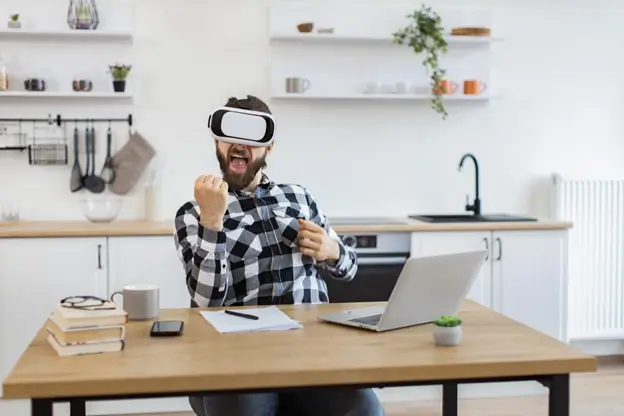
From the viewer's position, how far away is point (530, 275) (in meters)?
3.79

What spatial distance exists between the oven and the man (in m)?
1.23

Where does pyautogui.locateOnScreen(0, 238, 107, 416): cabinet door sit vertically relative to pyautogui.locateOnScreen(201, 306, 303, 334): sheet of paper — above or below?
below

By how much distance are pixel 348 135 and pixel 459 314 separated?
226cm

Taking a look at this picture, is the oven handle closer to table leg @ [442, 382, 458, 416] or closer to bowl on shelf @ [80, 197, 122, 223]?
bowl on shelf @ [80, 197, 122, 223]

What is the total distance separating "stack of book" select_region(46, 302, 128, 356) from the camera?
61.3 inches

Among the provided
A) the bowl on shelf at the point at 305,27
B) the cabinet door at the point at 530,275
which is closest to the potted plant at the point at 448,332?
the cabinet door at the point at 530,275

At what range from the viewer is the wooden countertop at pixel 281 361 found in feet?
4.61

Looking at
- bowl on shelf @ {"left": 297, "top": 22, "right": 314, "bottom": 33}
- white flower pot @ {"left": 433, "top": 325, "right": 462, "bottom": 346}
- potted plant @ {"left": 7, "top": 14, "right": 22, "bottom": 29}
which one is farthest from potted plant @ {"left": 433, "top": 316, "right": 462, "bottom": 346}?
potted plant @ {"left": 7, "top": 14, "right": 22, "bottom": 29}

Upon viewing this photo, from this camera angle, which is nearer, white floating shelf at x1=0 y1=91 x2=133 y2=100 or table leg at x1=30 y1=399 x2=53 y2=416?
table leg at x1=30 y1=399 x2=53 y2=416

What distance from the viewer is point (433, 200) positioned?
4230 mm

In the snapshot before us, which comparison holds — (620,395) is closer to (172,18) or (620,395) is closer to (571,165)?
(571,165)

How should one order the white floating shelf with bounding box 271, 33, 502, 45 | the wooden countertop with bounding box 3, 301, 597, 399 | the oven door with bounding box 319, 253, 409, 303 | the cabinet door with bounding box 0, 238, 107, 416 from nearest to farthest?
the wooden countertop with bounding box 3, 301, 597, 399 < the cabinet door with bounding box 0, 238, 107, 416 < the oven door with bounding box 319, 253, 409, 303 < the white floating shelf with bounding box 271, 33, 502, 45

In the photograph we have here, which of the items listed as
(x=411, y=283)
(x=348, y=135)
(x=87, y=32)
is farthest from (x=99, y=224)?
(x=411, y=283)

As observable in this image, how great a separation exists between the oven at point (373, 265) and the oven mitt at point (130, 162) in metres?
1.14
